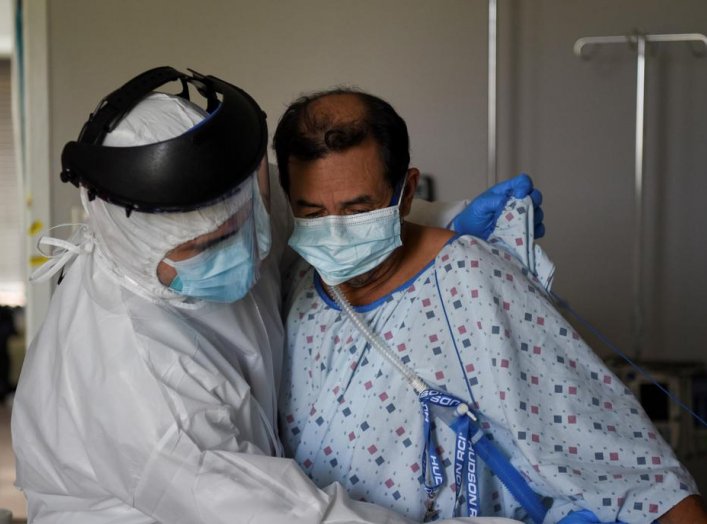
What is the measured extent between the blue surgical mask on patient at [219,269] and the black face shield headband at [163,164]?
9 centimetres

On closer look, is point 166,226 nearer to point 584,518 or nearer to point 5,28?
point 584,518

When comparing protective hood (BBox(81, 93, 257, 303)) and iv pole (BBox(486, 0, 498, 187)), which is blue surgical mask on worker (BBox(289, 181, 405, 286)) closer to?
protective hood (BBox(81, 93, 257, 303))

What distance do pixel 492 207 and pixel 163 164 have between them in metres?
0.64

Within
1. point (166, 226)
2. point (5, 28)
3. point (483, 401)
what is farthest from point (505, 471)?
point (5, 28)

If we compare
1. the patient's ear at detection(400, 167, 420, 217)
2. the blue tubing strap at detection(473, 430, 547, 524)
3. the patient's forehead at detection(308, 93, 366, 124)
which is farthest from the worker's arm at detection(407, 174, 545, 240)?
the blue tubing strap at detection(473, 430, 547, 524)

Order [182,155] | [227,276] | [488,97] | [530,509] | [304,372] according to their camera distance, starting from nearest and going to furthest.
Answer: [182,155] → [227,276] → [530,509] → [304,372] → [488,97]

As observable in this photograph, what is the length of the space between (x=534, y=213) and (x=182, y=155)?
70cm

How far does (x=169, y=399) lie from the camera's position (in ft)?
3.65

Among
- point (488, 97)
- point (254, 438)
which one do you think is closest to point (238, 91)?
point (254, 438)

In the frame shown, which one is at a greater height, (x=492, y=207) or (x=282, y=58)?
(x=282, y=58)

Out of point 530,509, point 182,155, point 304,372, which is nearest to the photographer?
point 182,155

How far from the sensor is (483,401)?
132 cm

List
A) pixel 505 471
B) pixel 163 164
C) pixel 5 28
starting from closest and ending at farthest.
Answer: pixel 163 164 < pixel 505 471 < pixel 5 28

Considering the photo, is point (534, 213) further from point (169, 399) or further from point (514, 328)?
point (169, 399)
